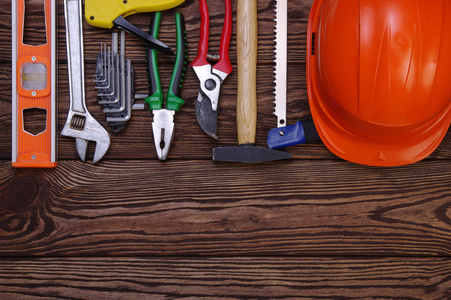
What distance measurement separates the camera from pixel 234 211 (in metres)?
0.80

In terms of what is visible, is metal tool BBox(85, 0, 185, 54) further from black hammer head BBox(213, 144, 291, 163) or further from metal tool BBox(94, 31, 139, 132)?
black hammer head BBox(213, 144, 291, 163)

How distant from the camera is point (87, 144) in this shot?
803 mm

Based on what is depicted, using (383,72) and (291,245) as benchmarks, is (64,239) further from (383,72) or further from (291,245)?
(383,72)

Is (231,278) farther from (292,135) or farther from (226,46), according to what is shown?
(226,46)

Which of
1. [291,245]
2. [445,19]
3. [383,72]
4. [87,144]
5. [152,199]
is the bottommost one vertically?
[291,245]

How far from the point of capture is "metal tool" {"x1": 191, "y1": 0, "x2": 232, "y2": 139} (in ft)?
2.59

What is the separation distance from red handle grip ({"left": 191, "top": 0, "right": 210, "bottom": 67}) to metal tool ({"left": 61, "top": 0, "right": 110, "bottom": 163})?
0.26 m

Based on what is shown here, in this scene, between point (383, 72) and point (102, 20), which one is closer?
point (383, 72)

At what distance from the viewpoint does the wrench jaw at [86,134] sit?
0.80 metres

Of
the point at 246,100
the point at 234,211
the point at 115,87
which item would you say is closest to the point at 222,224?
the point at 234,211

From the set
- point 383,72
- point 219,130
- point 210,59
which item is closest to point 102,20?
Result: point 210,59

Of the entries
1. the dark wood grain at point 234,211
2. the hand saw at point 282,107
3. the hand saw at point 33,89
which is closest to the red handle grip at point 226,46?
the hand saw at point 282,107

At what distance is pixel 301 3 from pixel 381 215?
0.52m

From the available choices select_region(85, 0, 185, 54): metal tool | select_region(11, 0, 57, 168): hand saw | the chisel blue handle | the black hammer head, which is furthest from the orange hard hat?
select_region(11, 0, 57, 168): hand saw
